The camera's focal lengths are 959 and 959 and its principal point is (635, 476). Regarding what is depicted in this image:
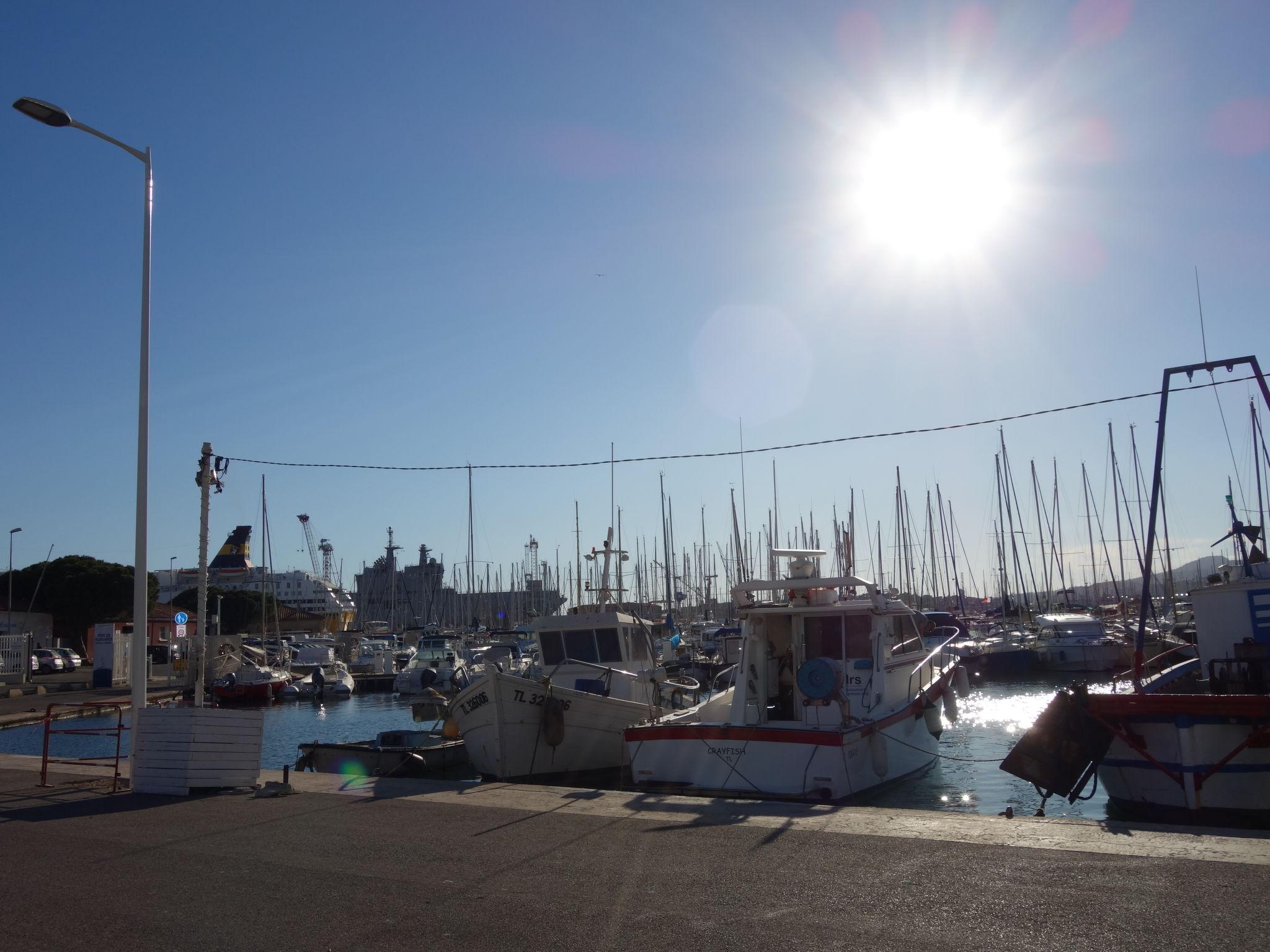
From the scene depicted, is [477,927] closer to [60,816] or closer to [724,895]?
[724,895]

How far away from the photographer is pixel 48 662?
51.4m

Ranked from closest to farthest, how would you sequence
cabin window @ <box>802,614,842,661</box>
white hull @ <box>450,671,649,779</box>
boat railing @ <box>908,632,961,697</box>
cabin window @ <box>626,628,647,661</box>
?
cabin window @ <box>802,614,842,661</box> → boat railing @ <box>908,632,961,697</box> → white hull @ <box>450,671,649,779</box> → cabin window @ <box>626,628,647,661</box>

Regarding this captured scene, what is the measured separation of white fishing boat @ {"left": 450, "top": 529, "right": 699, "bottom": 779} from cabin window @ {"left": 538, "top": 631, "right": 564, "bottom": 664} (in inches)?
0.5

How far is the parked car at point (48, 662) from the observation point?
51.4m

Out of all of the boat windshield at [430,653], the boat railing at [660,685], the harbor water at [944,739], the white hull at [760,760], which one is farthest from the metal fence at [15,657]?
the white hull at [760,760]

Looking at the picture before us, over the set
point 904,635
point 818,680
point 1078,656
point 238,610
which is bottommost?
point 1078,656

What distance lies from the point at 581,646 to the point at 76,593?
55.1 m

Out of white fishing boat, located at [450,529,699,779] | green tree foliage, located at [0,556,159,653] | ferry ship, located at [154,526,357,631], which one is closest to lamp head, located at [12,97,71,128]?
white fishing boat, located at [450,529,699,779]

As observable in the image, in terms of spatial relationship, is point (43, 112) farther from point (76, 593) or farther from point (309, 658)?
point (76, 593)

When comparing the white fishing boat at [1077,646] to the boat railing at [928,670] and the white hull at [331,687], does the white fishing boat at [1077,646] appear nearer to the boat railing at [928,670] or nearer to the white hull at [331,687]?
the boat railing at [928,670]

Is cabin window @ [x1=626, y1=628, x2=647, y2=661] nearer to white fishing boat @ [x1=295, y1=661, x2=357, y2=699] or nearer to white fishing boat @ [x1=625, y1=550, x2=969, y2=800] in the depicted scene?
white fishing boat @ [x1=625, y1=550, x2=969, y2=800]

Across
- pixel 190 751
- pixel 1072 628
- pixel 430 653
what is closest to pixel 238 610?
pixel 430 653

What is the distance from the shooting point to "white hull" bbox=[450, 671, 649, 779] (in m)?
17.1

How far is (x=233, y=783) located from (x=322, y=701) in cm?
3575
